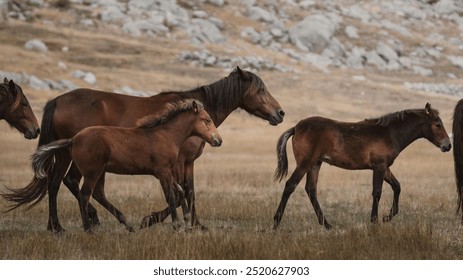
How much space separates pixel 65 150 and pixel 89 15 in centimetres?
7390

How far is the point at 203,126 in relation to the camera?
33.3 ft

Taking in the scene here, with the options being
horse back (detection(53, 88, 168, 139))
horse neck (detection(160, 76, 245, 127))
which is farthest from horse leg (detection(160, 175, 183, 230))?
horse neck (detection(160, 76, 245, 127))

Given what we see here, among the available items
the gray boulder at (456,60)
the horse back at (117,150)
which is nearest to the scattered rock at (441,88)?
the gray boulder at (456,60)

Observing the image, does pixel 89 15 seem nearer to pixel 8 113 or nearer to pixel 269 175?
pixel 269 175

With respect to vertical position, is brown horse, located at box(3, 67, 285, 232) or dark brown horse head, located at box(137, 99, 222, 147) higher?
dark brown horse head, located at box(137, 99, 222, 147)

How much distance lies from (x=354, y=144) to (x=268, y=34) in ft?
250

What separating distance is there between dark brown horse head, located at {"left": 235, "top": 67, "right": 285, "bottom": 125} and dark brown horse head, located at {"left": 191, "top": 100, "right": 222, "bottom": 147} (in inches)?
63.2

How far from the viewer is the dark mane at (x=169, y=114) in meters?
10.2

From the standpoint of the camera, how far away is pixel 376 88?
65250 mm

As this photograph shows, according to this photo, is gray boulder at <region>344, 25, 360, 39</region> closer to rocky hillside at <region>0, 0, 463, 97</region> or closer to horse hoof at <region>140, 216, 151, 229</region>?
rocky hillside at <region>0, 0, 463, 97</region>

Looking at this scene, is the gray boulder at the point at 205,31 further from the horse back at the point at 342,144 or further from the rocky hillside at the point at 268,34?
the horse back at the point at 342,144

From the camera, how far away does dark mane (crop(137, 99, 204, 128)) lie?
33.6 feet

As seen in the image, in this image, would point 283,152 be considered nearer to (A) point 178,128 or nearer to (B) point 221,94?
(B) point 221,94

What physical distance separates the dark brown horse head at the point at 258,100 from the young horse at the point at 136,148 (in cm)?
161
